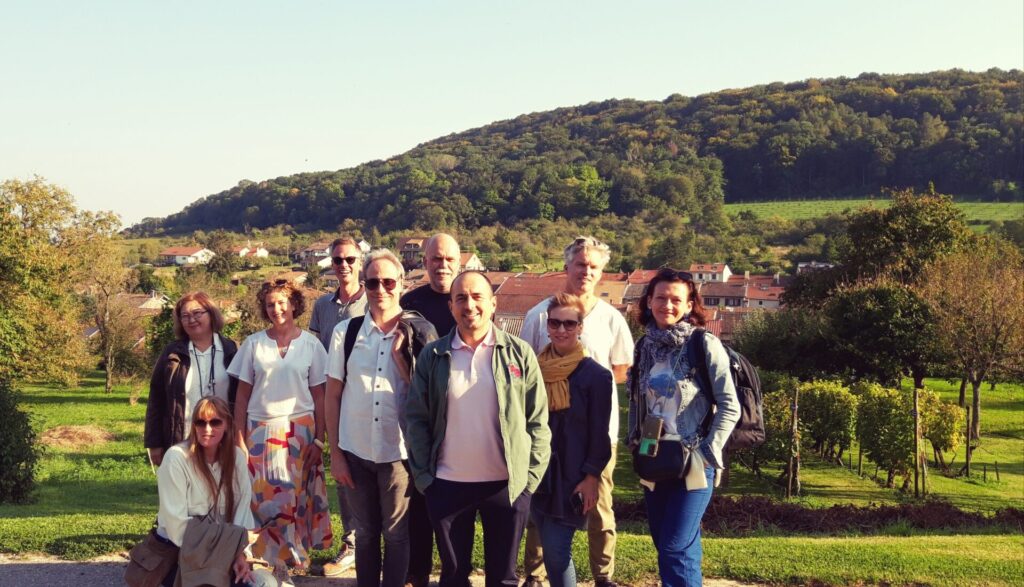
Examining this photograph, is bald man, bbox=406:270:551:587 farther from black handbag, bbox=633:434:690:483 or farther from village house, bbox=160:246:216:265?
village house, bbox=160:246:216:265

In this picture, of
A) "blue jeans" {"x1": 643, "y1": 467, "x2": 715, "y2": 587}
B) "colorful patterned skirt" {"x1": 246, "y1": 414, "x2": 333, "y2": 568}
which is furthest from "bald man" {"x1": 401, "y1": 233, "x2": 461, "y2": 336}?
"blue jeans" {"x1": 643, "y1": 467, "x2": 715, "y2": 587}

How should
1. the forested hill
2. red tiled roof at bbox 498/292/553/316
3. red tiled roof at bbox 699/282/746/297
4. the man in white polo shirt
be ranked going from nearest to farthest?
the man in white polo shirt
red tiled roof at bbox 498/292/553/316
red tiled roof at bbox 699/282/746/297
the forested hill

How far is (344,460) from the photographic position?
4281 millimetres

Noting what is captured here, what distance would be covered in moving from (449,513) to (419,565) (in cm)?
99

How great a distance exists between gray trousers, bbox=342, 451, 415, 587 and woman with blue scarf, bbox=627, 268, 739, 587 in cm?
134

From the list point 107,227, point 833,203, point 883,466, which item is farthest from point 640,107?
point 883,466

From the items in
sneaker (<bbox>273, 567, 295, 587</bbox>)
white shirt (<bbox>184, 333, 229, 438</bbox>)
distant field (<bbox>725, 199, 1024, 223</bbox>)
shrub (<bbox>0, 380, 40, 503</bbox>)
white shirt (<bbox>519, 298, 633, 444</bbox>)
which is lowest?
shrub (<bbox>0, 380, 40, 503</bbox>)

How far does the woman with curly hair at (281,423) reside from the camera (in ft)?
15.5

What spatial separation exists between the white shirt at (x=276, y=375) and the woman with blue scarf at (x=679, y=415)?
6.86 ft

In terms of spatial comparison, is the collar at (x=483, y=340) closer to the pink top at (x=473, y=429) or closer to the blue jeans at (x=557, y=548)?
the pink top at (x=473, y=429)

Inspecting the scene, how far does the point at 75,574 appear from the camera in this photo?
509 centimetres

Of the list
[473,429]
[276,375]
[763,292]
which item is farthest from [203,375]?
[763,292]

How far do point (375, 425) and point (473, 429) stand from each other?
701 millimetres

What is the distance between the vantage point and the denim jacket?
13.1 ft
